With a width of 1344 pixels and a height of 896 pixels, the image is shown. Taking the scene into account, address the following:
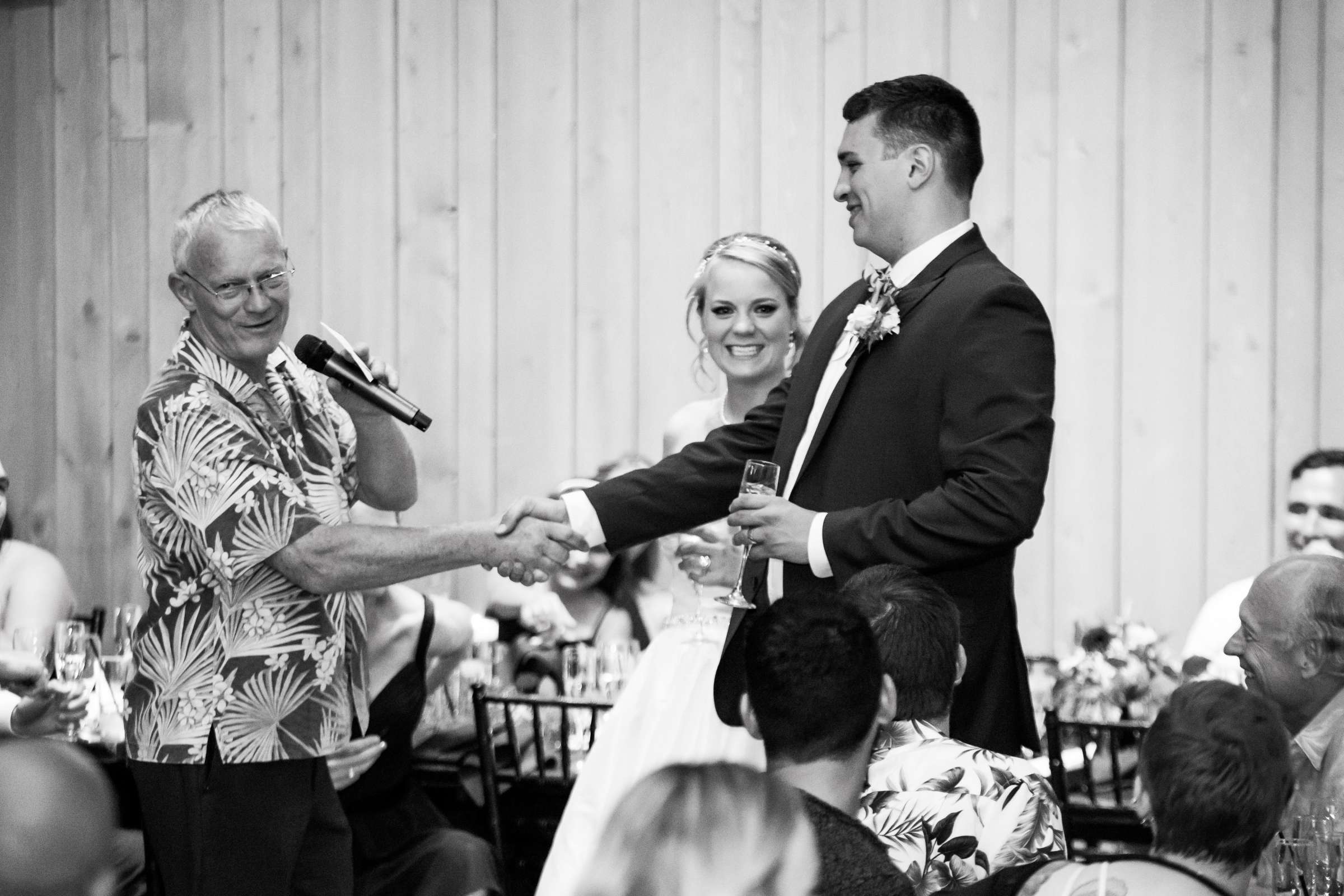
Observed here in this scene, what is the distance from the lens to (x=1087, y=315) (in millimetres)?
5328

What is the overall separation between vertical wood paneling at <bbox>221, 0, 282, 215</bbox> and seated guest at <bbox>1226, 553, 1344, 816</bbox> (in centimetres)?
420

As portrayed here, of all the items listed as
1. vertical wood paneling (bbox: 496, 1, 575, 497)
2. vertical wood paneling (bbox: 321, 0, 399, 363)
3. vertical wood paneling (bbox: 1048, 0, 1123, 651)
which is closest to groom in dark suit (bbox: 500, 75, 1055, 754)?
vertical wood paneling (bbox: 1048, 0, 1123, 651)

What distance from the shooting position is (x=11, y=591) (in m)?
4.79

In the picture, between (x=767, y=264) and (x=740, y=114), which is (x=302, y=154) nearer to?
(x=740, y=114)

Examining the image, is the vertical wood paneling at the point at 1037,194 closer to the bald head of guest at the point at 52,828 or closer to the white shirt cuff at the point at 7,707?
the white shirt cuff at the point at 7,707

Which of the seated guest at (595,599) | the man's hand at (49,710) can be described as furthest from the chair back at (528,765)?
the man's hand at (49,710)

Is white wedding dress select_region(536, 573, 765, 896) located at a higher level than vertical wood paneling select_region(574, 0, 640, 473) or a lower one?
lower

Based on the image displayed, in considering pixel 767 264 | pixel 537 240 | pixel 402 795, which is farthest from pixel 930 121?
pixel 537 240

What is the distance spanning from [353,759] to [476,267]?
3009mm

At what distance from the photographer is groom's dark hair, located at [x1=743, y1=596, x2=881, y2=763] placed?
207 centimetres

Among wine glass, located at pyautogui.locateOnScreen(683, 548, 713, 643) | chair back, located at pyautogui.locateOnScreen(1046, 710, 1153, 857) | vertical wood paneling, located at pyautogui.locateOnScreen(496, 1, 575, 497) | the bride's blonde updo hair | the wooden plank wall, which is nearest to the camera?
wine glass, located at pyautogui.locateOnScreen(683, 548, 713, 643)

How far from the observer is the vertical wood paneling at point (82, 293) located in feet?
20.5

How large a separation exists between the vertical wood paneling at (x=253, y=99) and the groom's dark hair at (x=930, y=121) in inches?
144

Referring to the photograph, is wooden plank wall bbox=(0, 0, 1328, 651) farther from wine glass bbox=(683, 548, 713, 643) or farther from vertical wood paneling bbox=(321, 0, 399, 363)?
wine glass bbox=(683, 548, 713, 643)
